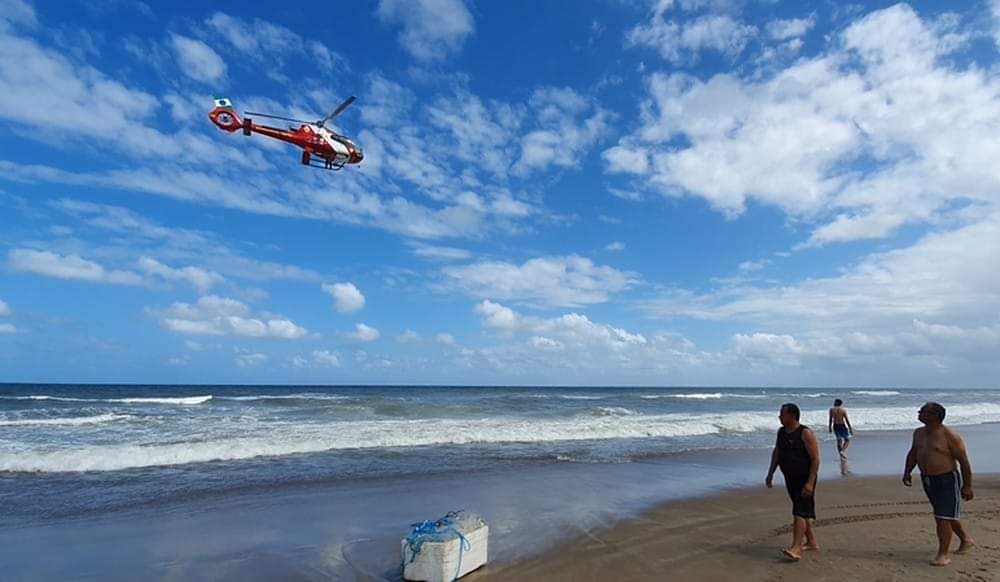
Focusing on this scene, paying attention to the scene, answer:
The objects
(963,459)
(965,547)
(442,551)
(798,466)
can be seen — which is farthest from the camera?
(965,547)

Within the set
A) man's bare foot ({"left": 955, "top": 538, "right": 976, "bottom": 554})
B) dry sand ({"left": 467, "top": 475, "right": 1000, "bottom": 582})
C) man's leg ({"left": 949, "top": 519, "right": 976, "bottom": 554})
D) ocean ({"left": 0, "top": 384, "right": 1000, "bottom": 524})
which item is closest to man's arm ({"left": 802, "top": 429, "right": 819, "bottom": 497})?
dry sand ({"left": 467, "top": 475, "right": 1000, "bottom": 582})

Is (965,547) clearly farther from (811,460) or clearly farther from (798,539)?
(811,460)

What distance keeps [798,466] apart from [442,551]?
12.0 ft

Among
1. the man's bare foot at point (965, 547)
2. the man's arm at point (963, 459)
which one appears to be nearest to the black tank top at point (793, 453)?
the man's arm at point (963, 459)

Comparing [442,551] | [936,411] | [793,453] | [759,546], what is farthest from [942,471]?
[442,551]

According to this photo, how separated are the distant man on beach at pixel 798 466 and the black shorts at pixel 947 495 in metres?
1.12

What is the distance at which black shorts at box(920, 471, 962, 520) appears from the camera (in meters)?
5.64

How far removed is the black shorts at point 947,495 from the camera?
18.5 feet

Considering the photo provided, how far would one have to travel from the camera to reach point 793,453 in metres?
5.86

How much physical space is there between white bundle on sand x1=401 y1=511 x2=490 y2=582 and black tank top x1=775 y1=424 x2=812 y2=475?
10.5 feet

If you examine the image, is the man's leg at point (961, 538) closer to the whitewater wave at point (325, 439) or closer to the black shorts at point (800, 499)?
the black shorts at point (800, 499)

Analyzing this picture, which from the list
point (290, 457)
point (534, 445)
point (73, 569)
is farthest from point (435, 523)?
point (534, 445)

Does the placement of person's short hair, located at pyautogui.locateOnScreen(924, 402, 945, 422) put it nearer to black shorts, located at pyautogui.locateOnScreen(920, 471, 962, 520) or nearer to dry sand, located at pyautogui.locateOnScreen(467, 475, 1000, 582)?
black shorts, located at pyautogui.locateOnScreen(920, 471, 962, 520)

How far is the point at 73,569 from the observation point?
598 centimetres
